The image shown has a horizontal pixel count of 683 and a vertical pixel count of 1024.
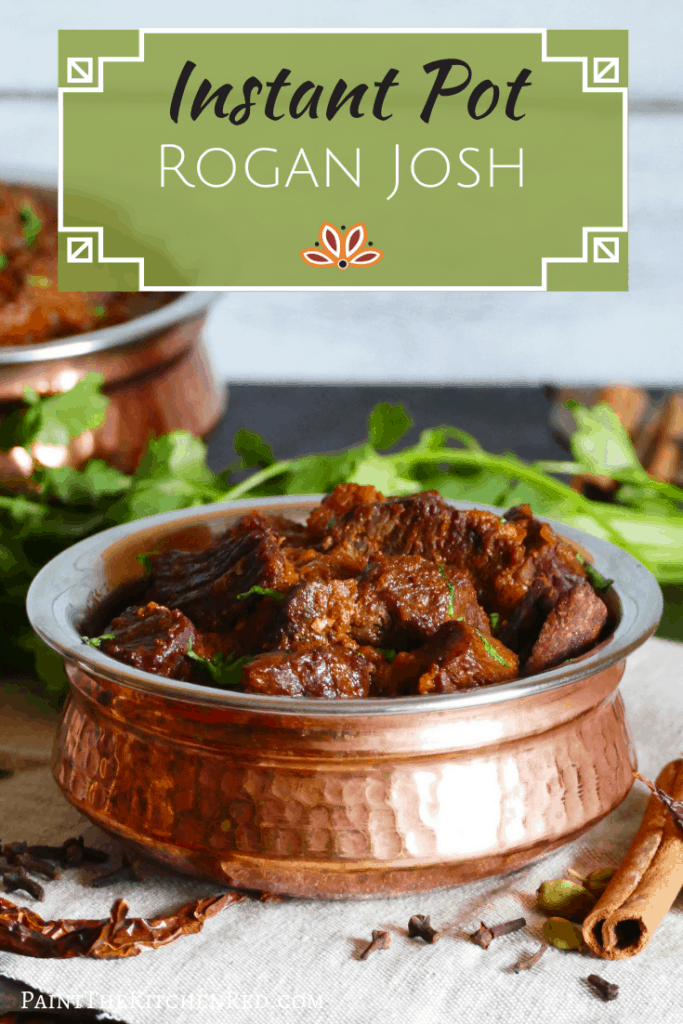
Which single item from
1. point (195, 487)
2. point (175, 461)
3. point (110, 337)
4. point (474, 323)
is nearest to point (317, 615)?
point (195, 487)

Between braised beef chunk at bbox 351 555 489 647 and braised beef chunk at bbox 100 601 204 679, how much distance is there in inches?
9.9

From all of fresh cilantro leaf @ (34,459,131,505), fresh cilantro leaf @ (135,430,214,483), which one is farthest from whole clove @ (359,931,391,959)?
fresh cilantro leaf @ (34,459,131,505)

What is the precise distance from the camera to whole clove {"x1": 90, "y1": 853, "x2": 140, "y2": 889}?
5.45 ft

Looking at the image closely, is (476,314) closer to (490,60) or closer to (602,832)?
(490,60)

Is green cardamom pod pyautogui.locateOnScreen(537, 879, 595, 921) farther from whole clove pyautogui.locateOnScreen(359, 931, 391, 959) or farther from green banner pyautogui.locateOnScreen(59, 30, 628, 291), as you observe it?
green banner pyautogui.locateOnScreen(59, 30, 628, 291)

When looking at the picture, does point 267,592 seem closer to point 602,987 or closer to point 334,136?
point 602,987

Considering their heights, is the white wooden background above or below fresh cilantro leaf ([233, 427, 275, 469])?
above

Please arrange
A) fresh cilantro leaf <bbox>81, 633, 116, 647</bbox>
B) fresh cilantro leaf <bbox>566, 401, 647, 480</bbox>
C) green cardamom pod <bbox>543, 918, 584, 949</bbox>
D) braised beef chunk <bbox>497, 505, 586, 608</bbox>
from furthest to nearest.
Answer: fresh cilantro leaf <bbox>566, 401, 647, 480</bbox>
braised beef chunk <bbox>497, 505, 586, 608</bbox>
fresh cilantro leaf <bbox>81, 633, 116, 647</bbox>
green cardamom pod <bbox>543, 918, 584, 949</bbox>

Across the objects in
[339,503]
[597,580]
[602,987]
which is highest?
[339,503]

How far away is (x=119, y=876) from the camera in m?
1.68

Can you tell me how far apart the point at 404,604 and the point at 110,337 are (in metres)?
1.67

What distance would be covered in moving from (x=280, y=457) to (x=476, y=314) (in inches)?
103

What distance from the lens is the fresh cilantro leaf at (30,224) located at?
3635mm

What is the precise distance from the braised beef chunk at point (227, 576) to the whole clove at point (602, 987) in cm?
69
